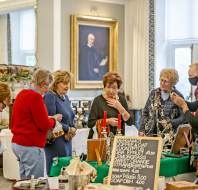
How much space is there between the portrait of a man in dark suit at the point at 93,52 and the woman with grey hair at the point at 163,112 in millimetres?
2363

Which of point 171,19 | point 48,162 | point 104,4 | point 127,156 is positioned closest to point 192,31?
point 171,19

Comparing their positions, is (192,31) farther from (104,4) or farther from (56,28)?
(56,28)

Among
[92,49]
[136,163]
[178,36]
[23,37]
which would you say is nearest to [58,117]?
A: [136,163]

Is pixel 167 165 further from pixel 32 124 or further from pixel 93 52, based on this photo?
pixel 93 52

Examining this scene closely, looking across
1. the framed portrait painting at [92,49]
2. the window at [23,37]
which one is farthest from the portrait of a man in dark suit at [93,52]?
the window at [23,37]

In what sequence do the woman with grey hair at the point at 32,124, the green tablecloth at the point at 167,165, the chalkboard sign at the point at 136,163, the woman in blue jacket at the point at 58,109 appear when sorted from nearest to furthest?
the chalkboard sign at the point at 136,163 < the green tablecloth at the point at 167,165 < the woman with grey hair at the point at 32,124 < the woman in blue jacket at the point at 58,109

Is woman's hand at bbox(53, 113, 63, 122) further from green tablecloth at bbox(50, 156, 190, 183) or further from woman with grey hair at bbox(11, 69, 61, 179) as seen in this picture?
green tablecloth at bbox(50, 156, 190, 183)

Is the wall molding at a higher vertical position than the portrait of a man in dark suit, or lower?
higher

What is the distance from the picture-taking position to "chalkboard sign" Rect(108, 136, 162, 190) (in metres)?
2.01

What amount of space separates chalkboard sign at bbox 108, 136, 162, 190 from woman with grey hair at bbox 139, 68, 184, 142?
130 cm

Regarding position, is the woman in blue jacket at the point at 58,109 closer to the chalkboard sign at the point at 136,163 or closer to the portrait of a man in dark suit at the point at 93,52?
the chalkboard sign at the point at 136,163

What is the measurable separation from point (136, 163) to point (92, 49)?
4146 mm

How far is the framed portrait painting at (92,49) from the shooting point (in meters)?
5.88

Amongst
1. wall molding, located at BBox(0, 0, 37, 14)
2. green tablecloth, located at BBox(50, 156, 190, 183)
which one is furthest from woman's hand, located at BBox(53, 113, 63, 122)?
wall molding, located at BBox(0, 0, 37, 14)
